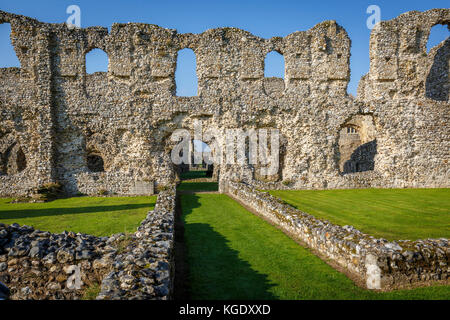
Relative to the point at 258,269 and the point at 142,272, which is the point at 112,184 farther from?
the point at 142,272

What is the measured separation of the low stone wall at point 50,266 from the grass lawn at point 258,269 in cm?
173

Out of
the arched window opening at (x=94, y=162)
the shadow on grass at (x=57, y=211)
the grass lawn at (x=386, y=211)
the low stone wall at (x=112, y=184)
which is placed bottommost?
the shadow on grass at (x=57, y=211)

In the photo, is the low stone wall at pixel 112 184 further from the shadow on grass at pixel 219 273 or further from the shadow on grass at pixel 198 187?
the shadow on grass at pixel 219 273

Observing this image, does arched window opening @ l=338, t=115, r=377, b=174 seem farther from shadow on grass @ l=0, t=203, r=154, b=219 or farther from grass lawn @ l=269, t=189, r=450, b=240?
shadow on grass @ l=0, t=203, r=154, b=219

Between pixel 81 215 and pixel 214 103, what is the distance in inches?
388

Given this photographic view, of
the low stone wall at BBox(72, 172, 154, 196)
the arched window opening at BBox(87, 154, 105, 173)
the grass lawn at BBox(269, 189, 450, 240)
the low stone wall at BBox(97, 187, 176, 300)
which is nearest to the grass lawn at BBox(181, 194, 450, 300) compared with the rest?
the low stone wall at BBox(97, 187, 176, 300)

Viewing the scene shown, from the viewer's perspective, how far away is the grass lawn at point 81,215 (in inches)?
373

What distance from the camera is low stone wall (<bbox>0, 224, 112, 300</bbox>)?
511cm

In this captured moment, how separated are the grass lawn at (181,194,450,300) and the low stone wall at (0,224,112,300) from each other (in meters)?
1.73

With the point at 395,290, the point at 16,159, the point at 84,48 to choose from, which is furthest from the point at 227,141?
the point at 16,159

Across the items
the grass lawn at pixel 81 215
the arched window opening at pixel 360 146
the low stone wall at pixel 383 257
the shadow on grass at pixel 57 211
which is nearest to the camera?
the low stone wall at pixel 383 257

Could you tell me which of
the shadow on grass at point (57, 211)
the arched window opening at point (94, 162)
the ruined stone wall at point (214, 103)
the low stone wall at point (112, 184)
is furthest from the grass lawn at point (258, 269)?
the arched window opening at point (94, 162)

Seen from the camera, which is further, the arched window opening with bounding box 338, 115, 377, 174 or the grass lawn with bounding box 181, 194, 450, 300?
the arched window opening with bounding box 338, 115, 377, 174

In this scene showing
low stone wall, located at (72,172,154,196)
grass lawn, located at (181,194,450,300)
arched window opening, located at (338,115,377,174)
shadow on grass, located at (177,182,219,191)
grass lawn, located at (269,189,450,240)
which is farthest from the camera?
arched window opening, located at (338,115,377,174)
